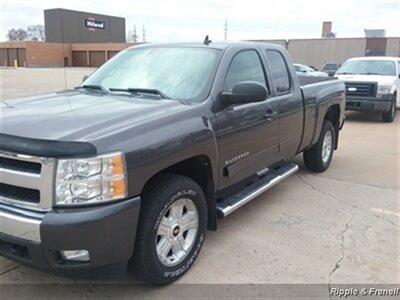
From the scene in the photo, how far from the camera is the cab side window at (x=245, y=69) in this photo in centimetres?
417

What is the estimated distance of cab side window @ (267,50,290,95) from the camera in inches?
196

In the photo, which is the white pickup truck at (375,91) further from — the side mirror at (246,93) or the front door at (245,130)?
the side mirror at (246,93)

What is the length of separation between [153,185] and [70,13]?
3243 inches

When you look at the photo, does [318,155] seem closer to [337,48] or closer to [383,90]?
[383,90]

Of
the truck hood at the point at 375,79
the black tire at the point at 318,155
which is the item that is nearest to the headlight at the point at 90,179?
the black tire at the point at 318,155

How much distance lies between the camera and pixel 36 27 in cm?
9106

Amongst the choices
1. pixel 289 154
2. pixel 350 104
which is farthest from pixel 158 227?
pixel 350 104

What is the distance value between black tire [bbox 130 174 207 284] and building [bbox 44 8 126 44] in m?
81.0

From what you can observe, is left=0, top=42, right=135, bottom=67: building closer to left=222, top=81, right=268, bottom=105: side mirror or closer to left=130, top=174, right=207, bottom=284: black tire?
left=222, top=81, right=268, bottom=105: side mirror

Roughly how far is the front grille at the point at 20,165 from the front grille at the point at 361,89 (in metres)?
11.1

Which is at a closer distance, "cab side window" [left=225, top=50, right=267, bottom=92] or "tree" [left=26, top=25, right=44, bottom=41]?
"cab side window" [left=225, top=50, right=267, bottom=92]

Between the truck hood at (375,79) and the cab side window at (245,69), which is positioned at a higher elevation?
the cab side window at (245,69)

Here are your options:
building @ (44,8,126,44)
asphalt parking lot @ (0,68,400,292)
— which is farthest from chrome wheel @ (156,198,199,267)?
building @ (44,8,126,44)

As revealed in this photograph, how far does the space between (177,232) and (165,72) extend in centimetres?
155
